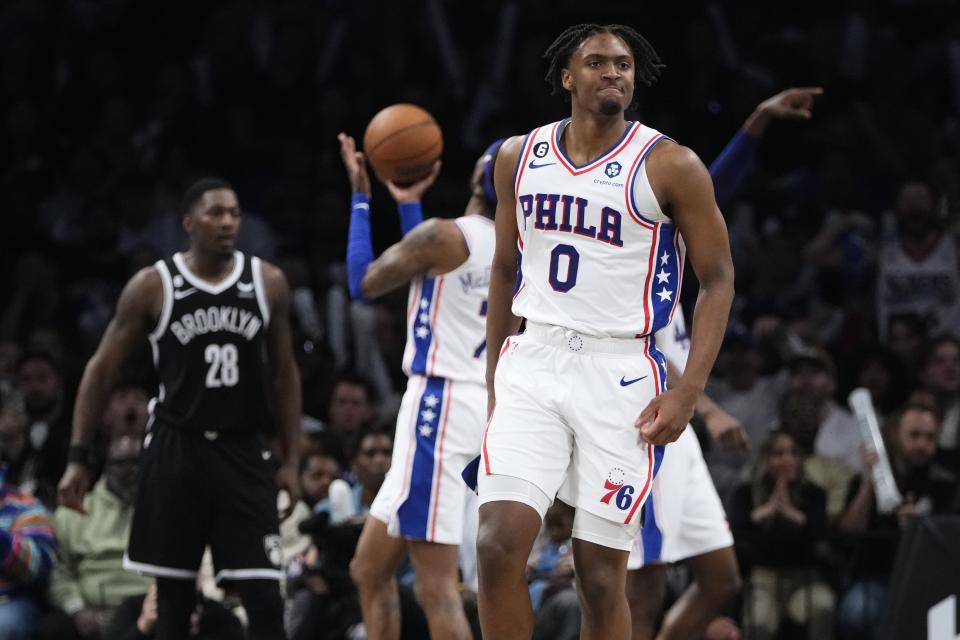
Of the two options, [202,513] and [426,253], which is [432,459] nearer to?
[426,253]

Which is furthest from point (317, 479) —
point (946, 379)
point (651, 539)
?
point (946, 379)

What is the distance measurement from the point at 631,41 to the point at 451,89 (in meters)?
7.42

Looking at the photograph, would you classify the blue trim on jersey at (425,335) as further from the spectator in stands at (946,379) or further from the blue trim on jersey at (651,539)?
the spectator in stands at (946,379)

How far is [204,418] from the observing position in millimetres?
6395

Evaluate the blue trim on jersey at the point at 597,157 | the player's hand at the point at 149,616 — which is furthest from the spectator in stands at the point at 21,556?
the blue trim on jersey at the point at 597,157

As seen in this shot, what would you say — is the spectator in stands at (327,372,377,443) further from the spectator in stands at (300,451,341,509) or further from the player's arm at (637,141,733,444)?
the player's arm at (637,141,733,444)

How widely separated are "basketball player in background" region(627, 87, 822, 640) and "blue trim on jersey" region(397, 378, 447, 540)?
865 millimetres

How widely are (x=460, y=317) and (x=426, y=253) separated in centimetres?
29

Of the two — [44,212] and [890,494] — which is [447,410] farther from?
[44,212]

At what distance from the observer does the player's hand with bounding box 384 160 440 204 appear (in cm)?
677

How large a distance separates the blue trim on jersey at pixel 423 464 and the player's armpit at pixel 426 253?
436 millimetres

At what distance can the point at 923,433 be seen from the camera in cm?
844

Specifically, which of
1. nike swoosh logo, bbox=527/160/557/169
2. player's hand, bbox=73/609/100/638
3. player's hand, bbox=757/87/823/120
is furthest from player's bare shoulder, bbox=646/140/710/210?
player's hand, bbox=73/609/100/638

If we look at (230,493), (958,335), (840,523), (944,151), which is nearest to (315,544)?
(230,493)
